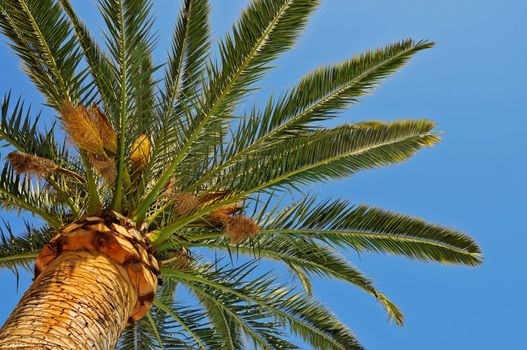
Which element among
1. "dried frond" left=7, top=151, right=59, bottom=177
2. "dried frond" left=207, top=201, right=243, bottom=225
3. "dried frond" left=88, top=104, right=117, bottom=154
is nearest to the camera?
"dried frond" left=7, top=151, right=59, bottom=177

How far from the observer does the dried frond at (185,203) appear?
6.37 metres

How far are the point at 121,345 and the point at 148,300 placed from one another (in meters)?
2.70

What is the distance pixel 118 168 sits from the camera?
21.4 ft

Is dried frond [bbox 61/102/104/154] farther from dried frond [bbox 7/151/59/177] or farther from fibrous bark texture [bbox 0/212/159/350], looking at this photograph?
fibrous bark texture [bbox 0/212/159/350]

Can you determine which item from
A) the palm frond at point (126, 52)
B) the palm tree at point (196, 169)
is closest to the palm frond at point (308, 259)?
the palm tree at point (196, 169)

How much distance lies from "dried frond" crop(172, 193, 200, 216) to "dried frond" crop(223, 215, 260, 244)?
1.37 feet

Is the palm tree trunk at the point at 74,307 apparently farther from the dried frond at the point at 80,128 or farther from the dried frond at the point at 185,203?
the dried frond at the point at 80,128

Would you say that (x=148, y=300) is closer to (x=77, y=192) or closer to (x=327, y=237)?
(x=77, y=192)

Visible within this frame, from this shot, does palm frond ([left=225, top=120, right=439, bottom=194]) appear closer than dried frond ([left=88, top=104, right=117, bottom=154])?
No

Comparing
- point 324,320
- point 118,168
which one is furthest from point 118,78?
point 324,320

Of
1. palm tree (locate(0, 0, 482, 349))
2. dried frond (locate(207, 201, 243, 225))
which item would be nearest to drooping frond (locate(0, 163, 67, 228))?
palm tree (locate(0, 0, 482, 349))

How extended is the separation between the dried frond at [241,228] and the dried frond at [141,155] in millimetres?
1462

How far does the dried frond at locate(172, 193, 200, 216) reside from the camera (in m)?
6.37

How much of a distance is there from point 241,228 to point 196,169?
1113mm
